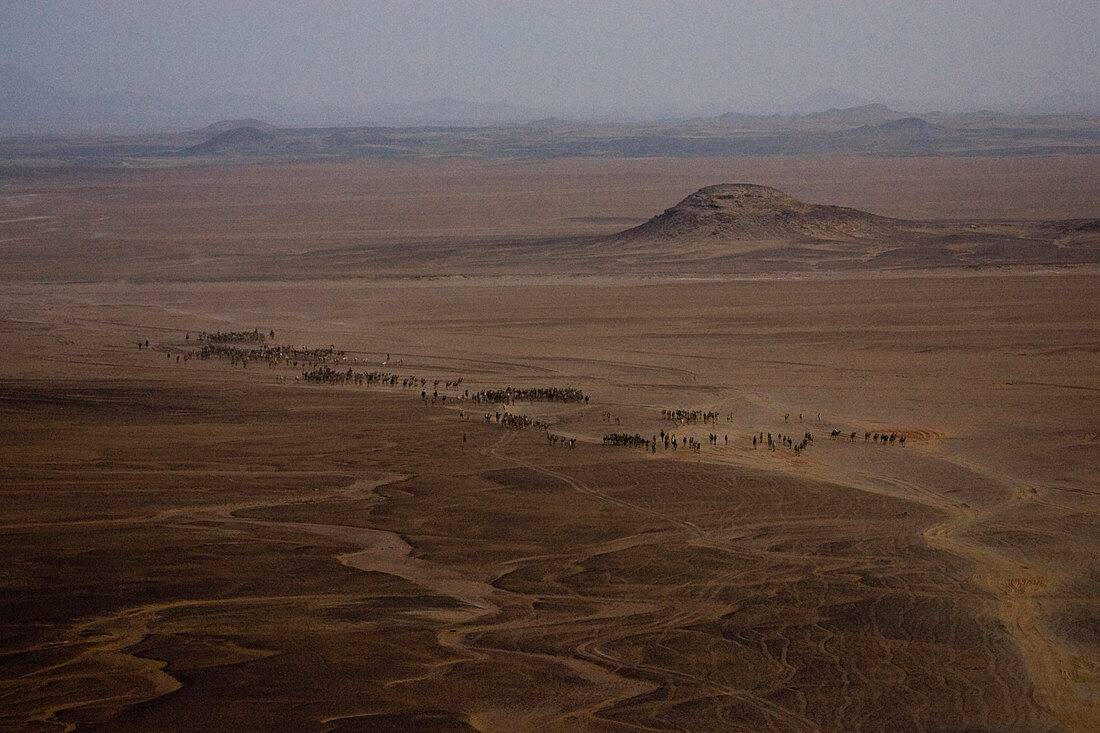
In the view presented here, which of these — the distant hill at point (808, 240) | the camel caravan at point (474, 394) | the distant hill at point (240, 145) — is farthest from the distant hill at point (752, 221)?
the distant hill at point (240, 145)

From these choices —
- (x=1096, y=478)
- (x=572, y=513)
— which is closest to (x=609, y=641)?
(x=572, y=513)

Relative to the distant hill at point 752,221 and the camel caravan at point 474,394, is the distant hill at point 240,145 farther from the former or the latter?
the camel caravan at point 474,394

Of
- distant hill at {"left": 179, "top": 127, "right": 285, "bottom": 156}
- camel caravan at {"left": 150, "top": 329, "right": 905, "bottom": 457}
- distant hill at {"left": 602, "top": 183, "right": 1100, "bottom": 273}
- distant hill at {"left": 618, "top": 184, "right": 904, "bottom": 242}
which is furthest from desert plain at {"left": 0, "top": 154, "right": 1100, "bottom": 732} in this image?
distant hill at {"left": 179, "top": 127, "right": 285, "bottom": 156}

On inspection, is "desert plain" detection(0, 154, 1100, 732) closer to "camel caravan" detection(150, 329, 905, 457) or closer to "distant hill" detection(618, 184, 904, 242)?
"camel caravan" detection(150, 329, 905, 457)

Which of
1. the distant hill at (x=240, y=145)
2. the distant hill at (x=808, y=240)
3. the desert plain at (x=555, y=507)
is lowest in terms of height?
the desert plain at (x=555, y=507)

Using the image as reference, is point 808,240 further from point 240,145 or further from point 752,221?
point 240,145

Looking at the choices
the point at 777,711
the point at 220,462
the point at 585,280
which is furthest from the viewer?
the point at 585,280

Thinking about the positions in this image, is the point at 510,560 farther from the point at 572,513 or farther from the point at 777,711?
the point at 777,711

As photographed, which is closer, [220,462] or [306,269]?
[220,462]
